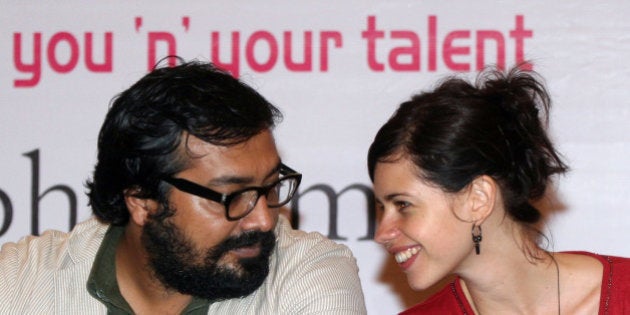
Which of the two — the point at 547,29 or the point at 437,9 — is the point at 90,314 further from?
the point at 547,29

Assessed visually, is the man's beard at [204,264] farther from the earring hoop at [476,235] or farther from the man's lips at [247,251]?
the earring hoop at [476,235]

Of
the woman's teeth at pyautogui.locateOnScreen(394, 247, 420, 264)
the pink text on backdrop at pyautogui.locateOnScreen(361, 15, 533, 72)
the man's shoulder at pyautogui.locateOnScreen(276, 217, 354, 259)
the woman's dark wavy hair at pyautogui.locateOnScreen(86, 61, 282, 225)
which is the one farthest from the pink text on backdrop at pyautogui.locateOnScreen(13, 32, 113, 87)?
the woman's teeth at pyautogui.locateOnScreen(394, 247, 420, 264)

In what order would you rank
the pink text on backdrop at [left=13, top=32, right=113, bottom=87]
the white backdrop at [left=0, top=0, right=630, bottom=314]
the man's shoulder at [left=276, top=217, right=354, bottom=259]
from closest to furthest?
the man's shoulder at [left=276, top=217, right=354, bottom=259]
the white backdrop at [left=0, top=0, right=630, bottom=314]
the pink text on backdrop at [left=13, top=32, right=113, bottom=87]

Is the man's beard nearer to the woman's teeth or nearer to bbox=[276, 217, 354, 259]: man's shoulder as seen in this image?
bbox=[276, 217, 354, 259]: man's shoulder

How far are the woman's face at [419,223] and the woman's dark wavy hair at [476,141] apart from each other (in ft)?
0.09

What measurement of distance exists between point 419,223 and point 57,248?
941 millimetres

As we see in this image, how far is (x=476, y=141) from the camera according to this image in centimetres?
226

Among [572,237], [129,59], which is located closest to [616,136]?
[572,237]

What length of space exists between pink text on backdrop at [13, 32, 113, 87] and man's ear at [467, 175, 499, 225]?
54.8 inches

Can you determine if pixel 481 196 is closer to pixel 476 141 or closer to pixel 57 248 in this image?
pixel 476 141

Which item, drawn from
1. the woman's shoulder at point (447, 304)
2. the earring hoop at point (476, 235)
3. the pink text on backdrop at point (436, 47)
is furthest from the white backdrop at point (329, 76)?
the earring hoop at point (476, 235)

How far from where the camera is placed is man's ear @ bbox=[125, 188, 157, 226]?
244 centimetres

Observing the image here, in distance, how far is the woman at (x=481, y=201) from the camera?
2273mm

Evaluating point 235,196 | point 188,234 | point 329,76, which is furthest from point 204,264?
point 329,76
